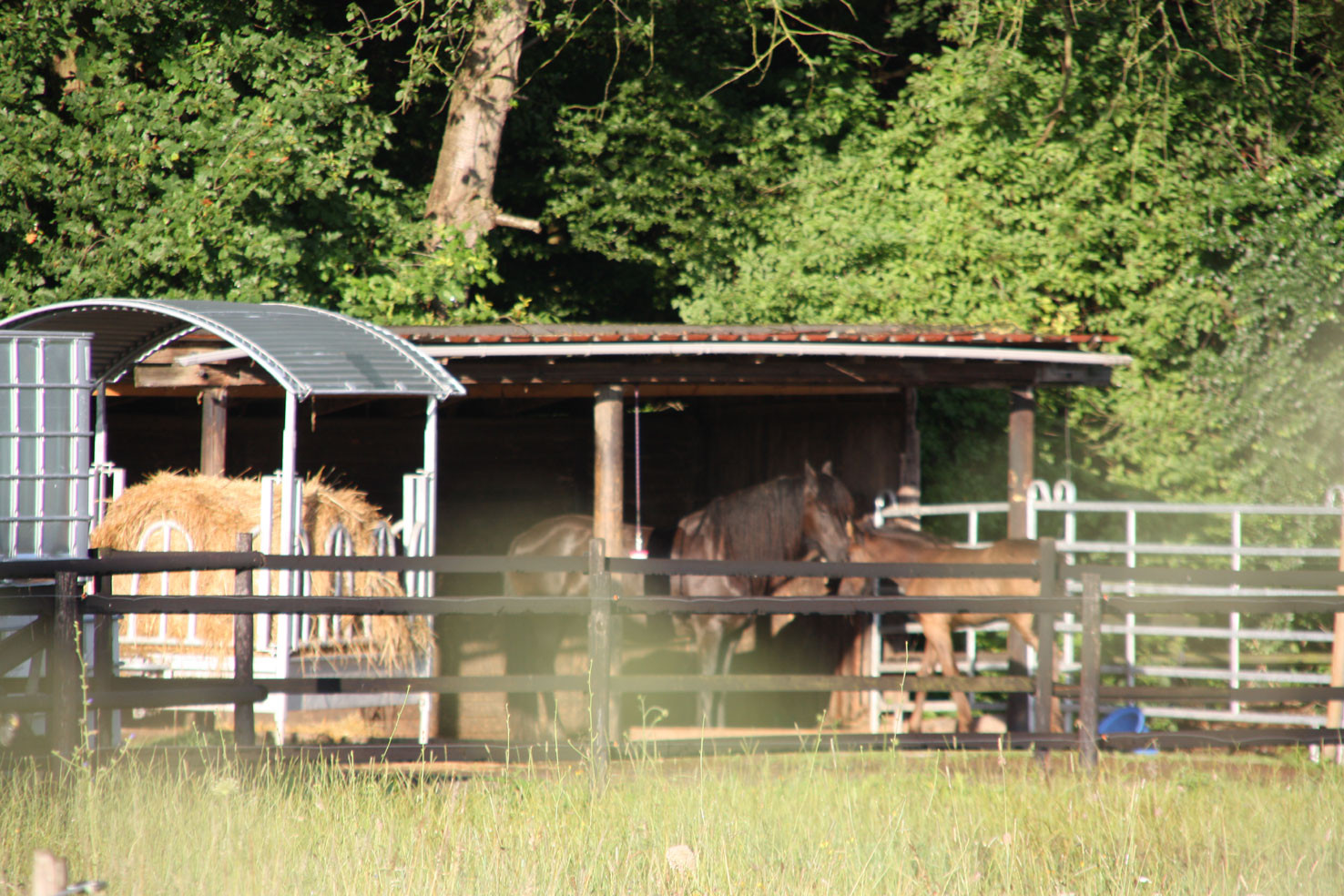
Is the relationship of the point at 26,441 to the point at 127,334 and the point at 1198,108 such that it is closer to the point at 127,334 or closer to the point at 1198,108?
the point at 127,334

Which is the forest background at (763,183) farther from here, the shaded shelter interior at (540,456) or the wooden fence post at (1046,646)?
the wooden fence post at (1046,646)

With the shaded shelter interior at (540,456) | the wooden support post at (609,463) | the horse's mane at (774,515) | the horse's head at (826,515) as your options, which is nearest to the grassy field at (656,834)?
the wooden support post at (609,463)

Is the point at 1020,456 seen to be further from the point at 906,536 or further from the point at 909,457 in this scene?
the point at 909,457

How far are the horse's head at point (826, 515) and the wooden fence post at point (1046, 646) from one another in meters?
2.37

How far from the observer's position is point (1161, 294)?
44.7 feet

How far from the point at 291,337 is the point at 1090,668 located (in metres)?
4.60

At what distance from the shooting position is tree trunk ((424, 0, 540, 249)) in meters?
13.8

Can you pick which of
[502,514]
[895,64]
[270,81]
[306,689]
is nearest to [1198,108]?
[895,64]

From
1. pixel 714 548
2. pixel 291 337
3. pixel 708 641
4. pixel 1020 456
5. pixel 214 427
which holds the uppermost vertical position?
pixel 291 337

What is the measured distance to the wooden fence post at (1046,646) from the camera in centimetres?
653

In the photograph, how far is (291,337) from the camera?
645cm

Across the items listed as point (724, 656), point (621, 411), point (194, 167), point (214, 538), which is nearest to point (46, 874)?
point (214, 538)

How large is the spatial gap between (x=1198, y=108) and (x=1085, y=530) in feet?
17.2

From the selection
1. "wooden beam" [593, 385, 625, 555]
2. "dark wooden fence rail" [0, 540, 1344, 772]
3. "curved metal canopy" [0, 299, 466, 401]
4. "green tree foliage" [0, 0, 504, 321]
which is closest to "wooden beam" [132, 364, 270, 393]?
"curved metal canopy" [0, 299, 466, 401]
